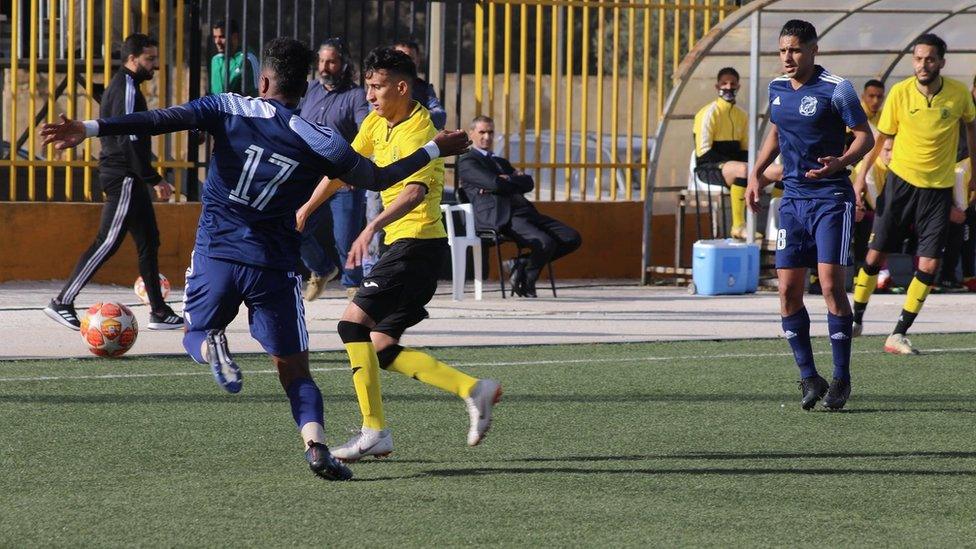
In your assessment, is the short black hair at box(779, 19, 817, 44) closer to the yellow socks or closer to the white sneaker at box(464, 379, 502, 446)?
the white sneaker at box(464, 379, 502, 446)

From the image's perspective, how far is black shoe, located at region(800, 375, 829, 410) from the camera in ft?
27.0

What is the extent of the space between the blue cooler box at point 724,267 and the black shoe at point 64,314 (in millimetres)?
5948

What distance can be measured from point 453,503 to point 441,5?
10.2m

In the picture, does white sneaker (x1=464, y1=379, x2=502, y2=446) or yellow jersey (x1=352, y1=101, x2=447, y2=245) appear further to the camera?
yellow jersey (x1=352, y1=101, x2=447, y2=245)

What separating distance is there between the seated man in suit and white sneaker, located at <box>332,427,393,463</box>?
7685 millimetres

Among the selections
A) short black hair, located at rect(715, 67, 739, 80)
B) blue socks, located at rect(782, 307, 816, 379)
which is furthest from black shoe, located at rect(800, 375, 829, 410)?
short black hair, located at rect(715, 67, 739, 80)

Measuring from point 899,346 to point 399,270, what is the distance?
4598 millimetres

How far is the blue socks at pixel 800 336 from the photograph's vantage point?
27.7 ft

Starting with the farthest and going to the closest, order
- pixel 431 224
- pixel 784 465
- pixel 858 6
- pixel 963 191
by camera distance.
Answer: pixel 858 6, pixel 963 191, pixel 431 224, pixel 784 465

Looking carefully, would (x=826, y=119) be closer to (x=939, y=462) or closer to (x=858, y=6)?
(x=939, y=462)

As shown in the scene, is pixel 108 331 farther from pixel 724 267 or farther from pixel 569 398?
pixel 724 267

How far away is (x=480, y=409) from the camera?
6828 millimetres

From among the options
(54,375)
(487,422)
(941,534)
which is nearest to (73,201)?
(54,375)

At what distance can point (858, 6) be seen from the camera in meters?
16.9
